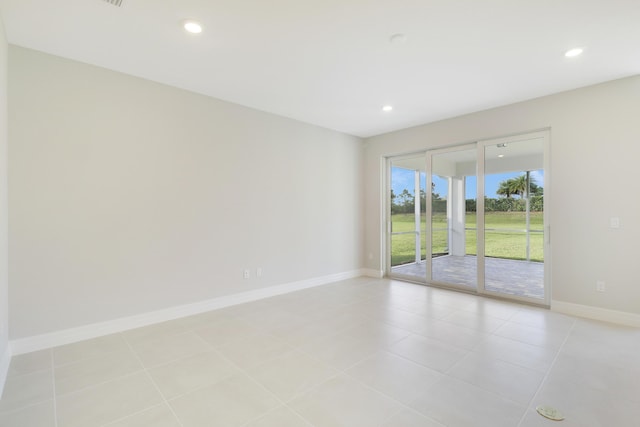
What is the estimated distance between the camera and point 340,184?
579 centimetres

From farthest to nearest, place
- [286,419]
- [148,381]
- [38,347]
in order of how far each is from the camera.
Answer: [38,347], [148,381], [286,419]

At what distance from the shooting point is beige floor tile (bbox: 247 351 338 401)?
2197 millimetres

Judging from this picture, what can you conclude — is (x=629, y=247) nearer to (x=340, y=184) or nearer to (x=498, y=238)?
(x=498, y=238)

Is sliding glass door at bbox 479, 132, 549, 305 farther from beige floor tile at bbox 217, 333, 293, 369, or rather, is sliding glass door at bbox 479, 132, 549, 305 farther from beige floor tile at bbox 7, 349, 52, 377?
beige floor tile at bbox 7, 349, 52, 377

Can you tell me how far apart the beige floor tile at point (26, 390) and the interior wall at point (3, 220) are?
0.10 m

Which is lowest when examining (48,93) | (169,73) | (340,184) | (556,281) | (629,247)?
(556,281)

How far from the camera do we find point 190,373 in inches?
95.4

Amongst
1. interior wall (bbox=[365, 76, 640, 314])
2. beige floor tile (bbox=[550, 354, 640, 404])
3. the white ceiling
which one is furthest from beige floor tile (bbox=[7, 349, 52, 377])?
interior wall (bbox=[365, 76, 640, 314])

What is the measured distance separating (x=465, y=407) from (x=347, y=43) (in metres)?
3.04

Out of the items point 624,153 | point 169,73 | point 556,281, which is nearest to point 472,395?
point 556,281

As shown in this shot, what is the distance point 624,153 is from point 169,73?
528 cm

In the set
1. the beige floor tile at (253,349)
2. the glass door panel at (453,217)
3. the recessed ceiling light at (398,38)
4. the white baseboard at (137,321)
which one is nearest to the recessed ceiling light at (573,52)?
the recessed ceiling light at (398,38)

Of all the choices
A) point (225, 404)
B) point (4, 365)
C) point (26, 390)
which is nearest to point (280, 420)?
point (225, 404)

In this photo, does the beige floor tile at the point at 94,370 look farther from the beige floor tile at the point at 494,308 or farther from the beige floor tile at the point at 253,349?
the beige floor tile at the point at 494,308
